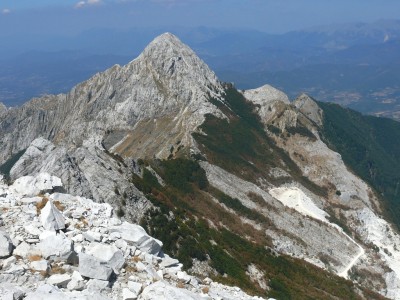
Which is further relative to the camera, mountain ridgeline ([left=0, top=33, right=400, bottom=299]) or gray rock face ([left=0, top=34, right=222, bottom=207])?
gray rock face ([left=0, top=34, right=222, bottom=207])

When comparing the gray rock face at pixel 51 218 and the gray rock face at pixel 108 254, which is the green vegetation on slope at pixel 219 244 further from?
the gray rock face at pixel 51 218

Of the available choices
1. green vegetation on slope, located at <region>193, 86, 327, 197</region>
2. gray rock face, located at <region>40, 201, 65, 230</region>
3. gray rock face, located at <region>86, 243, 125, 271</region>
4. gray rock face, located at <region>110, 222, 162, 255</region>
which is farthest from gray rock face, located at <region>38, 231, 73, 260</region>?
green vegetation on slope, located at <region>193, 86, 327, 197</region>

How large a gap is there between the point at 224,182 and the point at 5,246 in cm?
8668

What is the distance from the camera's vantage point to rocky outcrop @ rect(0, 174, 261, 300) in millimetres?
21938

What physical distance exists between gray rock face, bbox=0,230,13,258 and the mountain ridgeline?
96.0 feet

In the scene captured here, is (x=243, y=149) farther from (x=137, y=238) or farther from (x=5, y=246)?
(x=5, y=246)

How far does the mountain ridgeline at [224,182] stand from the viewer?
61.2 m

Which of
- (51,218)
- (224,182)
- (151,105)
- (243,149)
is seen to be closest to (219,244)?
(224,182)

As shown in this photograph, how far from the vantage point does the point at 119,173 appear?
69.9 m

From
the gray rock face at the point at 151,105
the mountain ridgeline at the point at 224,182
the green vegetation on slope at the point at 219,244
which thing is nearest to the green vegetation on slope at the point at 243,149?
the mountain ridgeline at the point at 224,182

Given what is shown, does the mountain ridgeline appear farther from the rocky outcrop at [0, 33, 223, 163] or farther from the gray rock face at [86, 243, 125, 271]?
the gray rock face at [86, 243, 125, 271]

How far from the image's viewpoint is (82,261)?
900 inches

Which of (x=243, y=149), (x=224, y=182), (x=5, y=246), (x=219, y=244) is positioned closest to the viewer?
(x=5, y=246)

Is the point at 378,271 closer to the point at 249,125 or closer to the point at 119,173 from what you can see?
the point at 119,173
